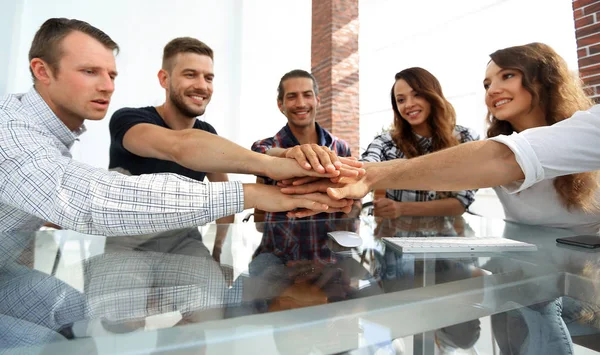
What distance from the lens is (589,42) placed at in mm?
2420

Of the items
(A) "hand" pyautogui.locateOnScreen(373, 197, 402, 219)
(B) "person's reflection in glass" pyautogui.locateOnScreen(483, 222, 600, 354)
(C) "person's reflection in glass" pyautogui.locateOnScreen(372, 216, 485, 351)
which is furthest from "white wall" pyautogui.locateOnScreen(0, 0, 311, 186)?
(B) "person's reflection in glass" pyautogui.locateOnScreen(483, 222, 600, 354)

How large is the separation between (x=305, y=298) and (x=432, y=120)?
1.68 metres

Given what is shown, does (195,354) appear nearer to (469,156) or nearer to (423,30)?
(469,156)

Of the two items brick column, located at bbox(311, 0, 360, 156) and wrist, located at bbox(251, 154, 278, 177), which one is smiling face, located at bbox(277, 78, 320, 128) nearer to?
wrist, located at bbox(251, 154, 278, 177)

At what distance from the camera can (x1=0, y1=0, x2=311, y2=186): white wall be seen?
350 cm

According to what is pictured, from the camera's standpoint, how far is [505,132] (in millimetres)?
1443

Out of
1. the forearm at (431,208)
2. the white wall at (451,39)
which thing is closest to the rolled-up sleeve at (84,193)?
the forearm at (431,208)

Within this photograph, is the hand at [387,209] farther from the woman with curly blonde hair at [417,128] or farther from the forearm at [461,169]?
the forearm at [461,169]

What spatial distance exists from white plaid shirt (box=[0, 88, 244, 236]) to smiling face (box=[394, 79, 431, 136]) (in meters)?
1.41

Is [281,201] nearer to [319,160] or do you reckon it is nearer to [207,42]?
[319,160]

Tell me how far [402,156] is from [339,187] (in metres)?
0.87

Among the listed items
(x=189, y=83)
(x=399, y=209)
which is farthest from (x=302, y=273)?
(x=189, y=83)

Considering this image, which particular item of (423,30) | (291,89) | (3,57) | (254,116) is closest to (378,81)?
(423,30)

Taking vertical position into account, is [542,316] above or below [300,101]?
below
